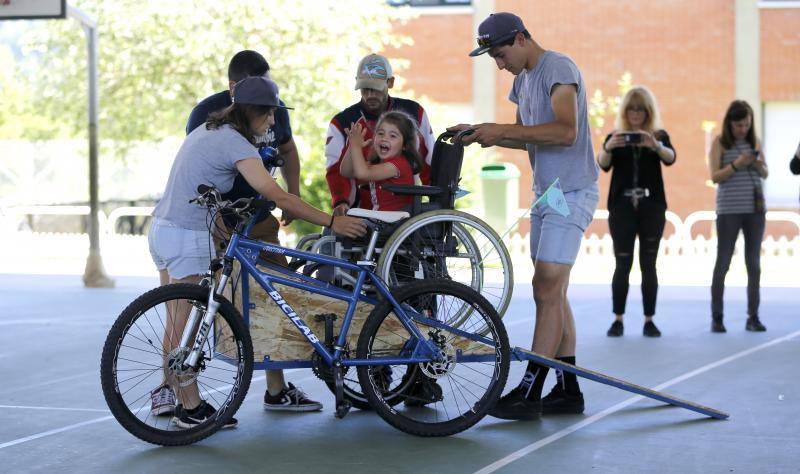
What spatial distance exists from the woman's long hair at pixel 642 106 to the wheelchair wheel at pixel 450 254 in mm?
4446

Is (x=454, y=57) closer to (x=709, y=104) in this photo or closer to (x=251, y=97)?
(x=709, y=104)

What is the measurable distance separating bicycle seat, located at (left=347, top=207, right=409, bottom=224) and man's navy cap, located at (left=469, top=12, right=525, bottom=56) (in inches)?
37.2

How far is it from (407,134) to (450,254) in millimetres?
748

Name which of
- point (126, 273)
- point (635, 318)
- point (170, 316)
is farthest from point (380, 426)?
point (126, 273)

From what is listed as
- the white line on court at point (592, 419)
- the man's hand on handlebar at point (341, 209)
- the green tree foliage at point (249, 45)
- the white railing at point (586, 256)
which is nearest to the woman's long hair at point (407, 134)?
the man's hand on handlebar at point (341, 209)

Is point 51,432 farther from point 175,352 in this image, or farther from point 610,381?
point 610,381

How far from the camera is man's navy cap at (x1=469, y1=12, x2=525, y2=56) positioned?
7215mm

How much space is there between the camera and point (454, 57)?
31.4 meters

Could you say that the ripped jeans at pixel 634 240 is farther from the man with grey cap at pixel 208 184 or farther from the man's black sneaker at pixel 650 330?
the man with grey cap at pixel 208 184

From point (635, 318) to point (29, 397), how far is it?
264 inches

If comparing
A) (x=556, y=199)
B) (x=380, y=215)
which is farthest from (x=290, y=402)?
(x=556, y=199)

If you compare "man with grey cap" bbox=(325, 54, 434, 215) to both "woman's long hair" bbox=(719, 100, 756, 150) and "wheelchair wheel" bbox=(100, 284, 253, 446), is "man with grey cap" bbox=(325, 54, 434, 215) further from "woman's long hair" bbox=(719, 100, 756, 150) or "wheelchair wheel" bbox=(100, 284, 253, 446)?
"woman's long hair" bbox=(719, 100, 756, 150)

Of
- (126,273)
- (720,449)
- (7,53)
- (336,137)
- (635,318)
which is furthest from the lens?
(7,53)

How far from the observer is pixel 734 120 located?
39.9ft
